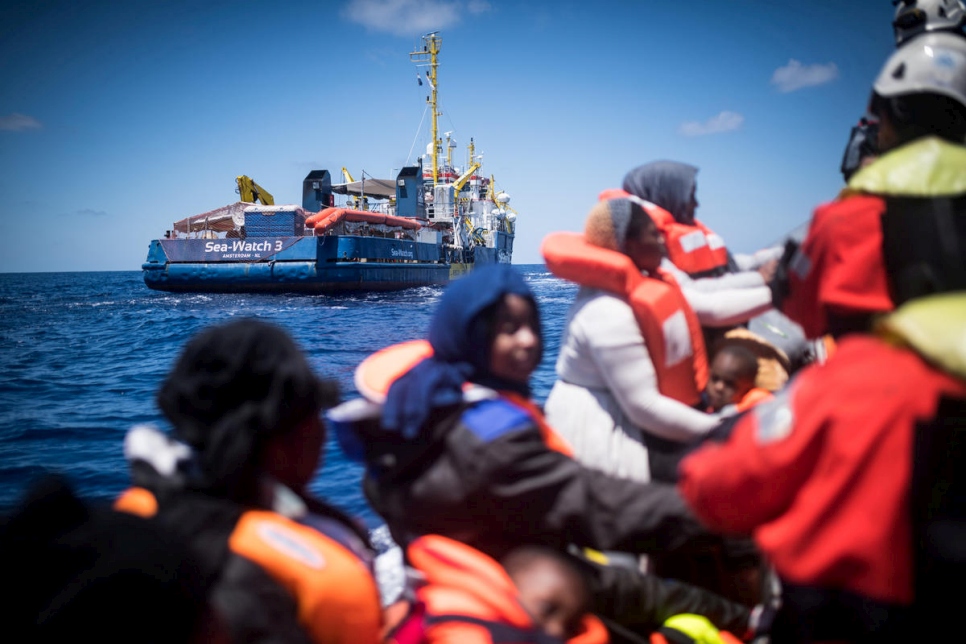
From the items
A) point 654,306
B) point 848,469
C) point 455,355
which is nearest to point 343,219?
point 654,306

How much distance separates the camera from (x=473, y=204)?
4847 centimetres

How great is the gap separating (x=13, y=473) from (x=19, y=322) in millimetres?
20116

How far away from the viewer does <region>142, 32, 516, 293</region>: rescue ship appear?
28000 millimetres

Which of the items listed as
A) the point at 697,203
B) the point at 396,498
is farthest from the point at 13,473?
the point at 697,203

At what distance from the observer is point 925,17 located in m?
2.64

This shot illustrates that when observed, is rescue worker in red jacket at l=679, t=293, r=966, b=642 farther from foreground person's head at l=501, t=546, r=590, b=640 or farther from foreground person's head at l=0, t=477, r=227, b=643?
foreground person's head at l=0, t=477, r=227, b=643

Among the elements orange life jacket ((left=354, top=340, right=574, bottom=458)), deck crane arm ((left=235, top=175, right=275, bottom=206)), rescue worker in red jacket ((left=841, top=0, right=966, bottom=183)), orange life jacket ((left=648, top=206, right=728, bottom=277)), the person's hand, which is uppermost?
deck crane arm ((left=235, top=175, right=275, bottom=206))

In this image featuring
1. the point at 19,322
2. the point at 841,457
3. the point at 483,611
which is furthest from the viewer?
the point at 19,322

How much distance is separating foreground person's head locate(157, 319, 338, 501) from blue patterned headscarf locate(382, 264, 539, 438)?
Result: 31 cm

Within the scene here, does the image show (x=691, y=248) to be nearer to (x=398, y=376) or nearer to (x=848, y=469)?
(x=398, y=376)

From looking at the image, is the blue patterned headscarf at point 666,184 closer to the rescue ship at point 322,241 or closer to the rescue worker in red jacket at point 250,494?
the rescue worker in red jacket at point 250,494

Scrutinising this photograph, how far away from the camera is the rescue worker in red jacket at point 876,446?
3.54 ft

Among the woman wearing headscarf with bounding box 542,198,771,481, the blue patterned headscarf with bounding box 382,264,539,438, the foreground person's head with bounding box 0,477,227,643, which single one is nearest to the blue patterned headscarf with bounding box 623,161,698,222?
the woman wearing headscarf with bounding box 542,198,771,481

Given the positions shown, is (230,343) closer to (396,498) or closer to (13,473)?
(396,498)
